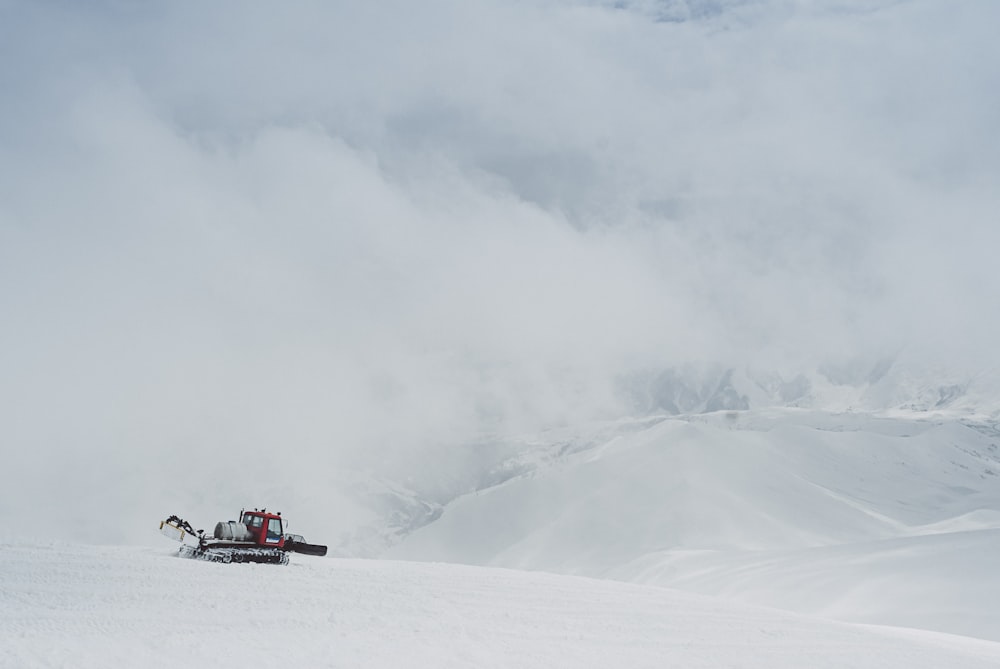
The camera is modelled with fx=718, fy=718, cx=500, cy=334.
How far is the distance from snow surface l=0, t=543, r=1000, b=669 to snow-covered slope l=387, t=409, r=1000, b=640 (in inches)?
1261

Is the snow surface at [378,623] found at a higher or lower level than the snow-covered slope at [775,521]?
lower

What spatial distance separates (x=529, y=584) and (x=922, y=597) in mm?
42631

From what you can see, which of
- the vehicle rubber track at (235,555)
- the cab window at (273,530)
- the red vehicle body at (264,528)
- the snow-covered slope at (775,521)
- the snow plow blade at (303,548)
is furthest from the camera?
the snow-covered slope at (775,521)

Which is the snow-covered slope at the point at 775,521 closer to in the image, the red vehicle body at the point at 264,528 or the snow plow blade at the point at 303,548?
the snow plow blade at the point at 303,548

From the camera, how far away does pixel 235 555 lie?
2575 centimetres

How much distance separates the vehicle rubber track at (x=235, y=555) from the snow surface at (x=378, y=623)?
2.56 ft

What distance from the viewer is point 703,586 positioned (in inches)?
2795

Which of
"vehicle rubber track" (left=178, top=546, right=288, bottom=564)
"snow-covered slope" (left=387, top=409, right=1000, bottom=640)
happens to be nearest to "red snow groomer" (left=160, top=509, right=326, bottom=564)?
"vehicle rubber track" (left=178, top=546, right=288, bottom=564)

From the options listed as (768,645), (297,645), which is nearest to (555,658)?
(297,645)

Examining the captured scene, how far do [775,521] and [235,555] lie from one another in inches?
4589

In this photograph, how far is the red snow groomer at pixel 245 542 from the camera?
85.1 ft

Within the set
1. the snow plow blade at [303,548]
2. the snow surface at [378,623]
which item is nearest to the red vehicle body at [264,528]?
the snow plow blade at [303,548]

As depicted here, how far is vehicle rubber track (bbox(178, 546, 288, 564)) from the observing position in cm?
2562

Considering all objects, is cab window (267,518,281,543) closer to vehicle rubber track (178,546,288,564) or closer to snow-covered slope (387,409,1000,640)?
vehicle rubber track (178,546,288,564)
